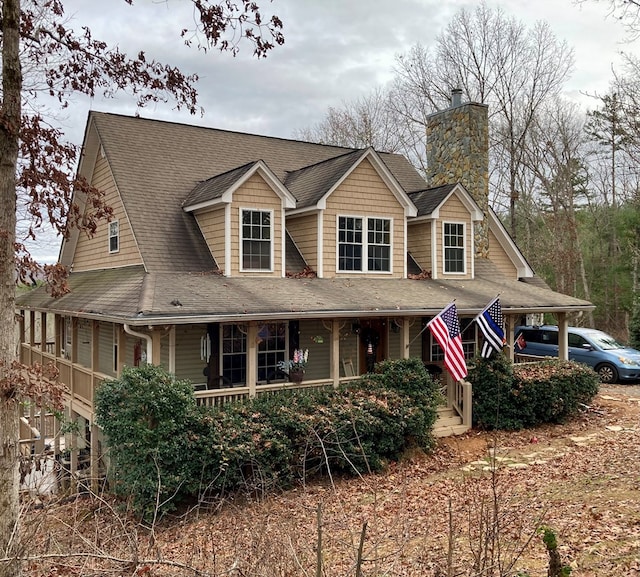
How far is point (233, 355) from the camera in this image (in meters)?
14.6

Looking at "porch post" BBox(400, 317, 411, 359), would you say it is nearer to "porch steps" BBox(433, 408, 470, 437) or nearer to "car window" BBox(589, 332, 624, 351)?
"porch steps" BBox(433, 408, 470, 437)

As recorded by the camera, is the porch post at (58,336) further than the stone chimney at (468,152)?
No

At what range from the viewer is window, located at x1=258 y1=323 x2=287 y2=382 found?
15.0m

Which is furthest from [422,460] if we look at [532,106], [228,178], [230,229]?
[532,106]

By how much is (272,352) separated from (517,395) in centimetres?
628

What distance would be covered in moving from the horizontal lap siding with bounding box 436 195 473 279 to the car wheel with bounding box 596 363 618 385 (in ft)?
22.4

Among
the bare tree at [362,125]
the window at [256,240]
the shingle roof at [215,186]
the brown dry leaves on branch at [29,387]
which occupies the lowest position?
the brown dry leaves on branch at [29,387]

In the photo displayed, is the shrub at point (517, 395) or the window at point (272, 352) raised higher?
the window at point (272, 352)

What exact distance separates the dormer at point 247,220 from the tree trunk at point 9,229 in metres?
6.76

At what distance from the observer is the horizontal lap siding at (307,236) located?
15828 mm

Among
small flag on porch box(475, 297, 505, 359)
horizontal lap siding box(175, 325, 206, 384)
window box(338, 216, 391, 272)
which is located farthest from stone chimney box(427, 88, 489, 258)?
horizontal lap siding box(175, 325, 206, 384)

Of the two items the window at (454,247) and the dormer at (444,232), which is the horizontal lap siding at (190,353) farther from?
the window at (454,247)

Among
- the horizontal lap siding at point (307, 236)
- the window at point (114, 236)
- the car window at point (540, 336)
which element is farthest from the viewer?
the car window at point (540, 336)

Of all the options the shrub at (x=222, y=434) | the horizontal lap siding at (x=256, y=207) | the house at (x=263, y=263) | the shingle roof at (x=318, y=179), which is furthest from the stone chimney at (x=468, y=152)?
the shrub at (x=222, y=434)
